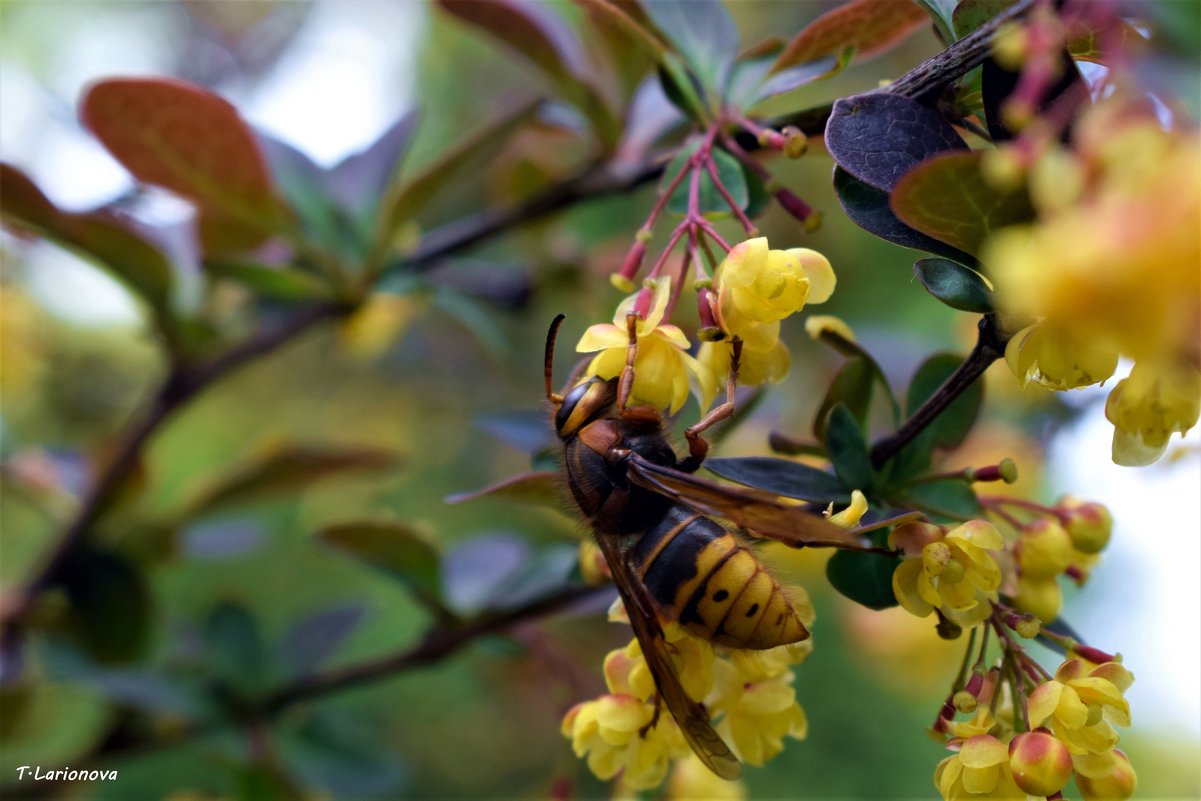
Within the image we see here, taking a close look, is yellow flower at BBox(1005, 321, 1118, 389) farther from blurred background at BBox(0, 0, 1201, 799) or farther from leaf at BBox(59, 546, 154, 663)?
leaf at BBox(59, 546, 154, 663)

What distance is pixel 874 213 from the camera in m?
0.79

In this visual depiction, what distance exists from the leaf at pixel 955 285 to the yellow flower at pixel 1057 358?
37 mm

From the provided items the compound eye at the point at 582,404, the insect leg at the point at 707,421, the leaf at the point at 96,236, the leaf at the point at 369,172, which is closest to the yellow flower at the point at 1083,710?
the insect leg at the point at 707,421

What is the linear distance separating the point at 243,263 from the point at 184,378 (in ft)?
1.05

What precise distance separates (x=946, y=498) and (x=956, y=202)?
1.08 ft

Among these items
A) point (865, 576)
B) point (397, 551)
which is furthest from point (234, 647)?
point (865, 576)

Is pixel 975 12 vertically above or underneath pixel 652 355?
above

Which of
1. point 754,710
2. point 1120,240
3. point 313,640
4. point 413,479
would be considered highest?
point 1120,240

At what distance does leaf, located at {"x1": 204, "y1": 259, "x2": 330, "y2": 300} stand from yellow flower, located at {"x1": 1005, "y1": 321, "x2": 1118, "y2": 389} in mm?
1019

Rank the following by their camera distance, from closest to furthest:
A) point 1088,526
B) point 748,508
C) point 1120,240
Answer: point 1120,240, point 748,508, point 1088,526

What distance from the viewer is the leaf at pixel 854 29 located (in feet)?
3.20

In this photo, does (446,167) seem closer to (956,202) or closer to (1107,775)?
(956,202)

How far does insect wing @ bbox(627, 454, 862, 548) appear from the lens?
2.36 feet

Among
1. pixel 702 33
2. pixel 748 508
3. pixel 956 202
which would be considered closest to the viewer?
pixel 956 202
